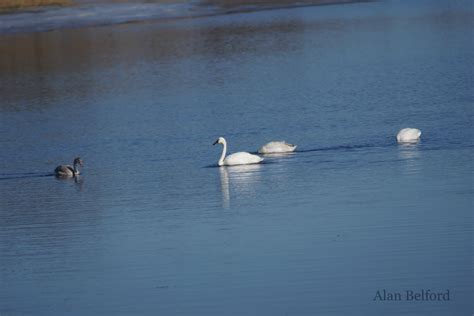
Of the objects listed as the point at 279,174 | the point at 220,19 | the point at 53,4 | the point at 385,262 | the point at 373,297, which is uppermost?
the point at 53,4

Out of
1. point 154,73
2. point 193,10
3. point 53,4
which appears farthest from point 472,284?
point 53,4

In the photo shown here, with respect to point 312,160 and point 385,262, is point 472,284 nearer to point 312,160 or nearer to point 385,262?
point 385,262

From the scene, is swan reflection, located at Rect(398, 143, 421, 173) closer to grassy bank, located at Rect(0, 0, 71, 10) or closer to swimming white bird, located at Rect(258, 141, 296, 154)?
swimming white bird, located at Rect(258, 141, 296, 154)

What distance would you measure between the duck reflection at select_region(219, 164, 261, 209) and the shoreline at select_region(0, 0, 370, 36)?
2361 centimetres

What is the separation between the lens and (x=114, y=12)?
44.2 metres

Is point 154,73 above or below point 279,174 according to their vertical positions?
above

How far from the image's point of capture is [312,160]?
57.3 feet

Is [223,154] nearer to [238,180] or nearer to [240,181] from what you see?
[238,180]

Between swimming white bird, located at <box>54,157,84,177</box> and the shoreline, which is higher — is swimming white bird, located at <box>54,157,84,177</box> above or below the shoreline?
below

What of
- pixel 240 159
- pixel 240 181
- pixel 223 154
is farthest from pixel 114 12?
pixel 240 181

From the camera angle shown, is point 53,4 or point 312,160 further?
point 53,4

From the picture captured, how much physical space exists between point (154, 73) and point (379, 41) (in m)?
→ 6.98

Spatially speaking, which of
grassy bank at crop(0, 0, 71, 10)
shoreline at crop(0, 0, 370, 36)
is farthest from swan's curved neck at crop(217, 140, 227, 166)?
grassy bank at crop(0, 0, 71, 10)

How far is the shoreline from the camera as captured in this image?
41062 millimetres
